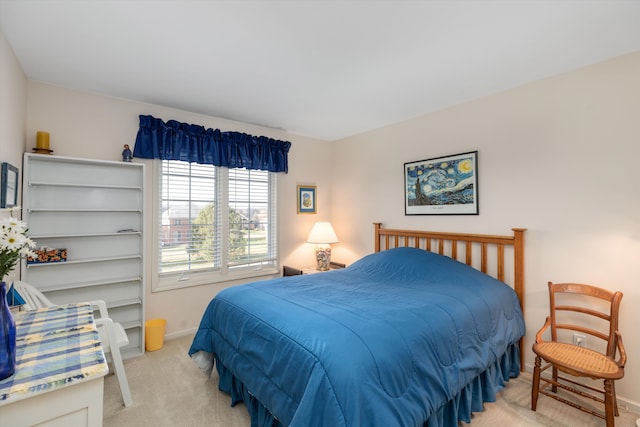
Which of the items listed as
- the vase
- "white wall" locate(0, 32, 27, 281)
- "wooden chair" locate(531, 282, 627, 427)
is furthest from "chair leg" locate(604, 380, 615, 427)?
"white wall" locate(0, 32, 27, 281)

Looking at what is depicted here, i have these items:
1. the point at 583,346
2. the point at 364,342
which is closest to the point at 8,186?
the point at 364,342

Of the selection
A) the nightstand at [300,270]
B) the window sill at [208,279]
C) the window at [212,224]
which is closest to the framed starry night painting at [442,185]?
the nightstand at [300,270]

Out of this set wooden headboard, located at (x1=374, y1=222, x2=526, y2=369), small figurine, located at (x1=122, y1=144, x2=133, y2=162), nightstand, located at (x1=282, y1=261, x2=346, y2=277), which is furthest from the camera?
nightstand, located at (x1=282, y1=261, x2=346, y2=277)

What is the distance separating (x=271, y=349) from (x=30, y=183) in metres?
2.46

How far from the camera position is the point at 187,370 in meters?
2.60

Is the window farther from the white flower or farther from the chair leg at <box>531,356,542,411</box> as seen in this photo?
the chair leg at <box>531,356,542,411</box>

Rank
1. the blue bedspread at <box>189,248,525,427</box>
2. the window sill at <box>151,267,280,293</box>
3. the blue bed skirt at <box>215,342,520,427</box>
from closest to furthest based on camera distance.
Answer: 1. the blue bedspread at <box>189,248,525,427</box>
2. the blue bed skirt at <box>215,342,520,427</box>
3. the window sill at <box>151,267,280,293</box>

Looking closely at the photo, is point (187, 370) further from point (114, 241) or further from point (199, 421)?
point (114, 241)

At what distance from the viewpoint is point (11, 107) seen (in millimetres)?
2076

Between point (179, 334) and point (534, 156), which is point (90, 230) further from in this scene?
point (534, 156)

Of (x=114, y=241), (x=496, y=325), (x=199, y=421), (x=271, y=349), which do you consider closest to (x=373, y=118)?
(x=496, y=325)

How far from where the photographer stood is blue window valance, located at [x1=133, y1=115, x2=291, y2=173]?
3045 mm

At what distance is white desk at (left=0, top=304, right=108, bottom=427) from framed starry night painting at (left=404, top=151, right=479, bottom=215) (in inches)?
118

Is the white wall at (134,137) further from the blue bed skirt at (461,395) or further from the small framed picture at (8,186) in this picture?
the blue bed skirt at (461,395)
